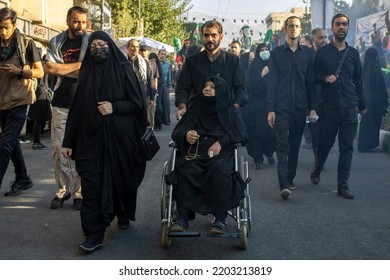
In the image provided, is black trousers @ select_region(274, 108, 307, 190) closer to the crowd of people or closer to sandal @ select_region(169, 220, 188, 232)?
the crowd of people

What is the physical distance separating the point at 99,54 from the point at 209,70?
1178 mm

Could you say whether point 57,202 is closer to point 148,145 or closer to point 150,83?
point 148,145

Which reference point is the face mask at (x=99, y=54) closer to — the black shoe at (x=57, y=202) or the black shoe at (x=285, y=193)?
the black shoe at (x=57, y=202)

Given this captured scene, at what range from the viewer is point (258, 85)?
31.5ft

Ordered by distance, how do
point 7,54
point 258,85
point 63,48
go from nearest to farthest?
point 63,48, point 7,54, point 258,85

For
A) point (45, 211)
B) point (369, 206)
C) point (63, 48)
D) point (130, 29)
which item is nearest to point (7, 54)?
point (63, 48)

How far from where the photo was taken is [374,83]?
10766 millimetres

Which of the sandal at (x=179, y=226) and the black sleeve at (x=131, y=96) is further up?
the black sleeve at (x=131, y=96)

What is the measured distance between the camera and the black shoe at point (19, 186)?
7.16 m

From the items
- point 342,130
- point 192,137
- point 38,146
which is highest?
point 192,137

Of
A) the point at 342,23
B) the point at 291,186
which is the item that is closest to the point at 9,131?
the point at 291,186

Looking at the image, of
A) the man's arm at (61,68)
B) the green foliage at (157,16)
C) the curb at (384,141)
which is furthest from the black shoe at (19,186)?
the green foliage at (157,16)

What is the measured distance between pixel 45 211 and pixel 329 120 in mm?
3485

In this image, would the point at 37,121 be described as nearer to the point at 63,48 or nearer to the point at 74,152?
the point at 63,48
